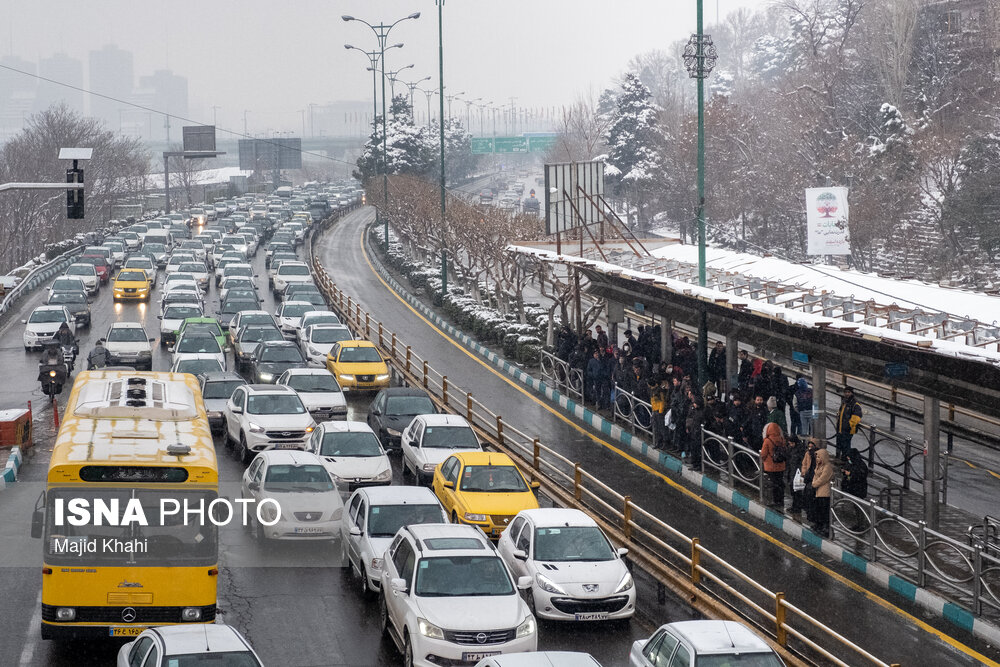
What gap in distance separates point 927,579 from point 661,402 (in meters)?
9.40

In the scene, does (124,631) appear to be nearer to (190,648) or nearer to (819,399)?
(190,648)

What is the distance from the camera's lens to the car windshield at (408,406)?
88.8 feet

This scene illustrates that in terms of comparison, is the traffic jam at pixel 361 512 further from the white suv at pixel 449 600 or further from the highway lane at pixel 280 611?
the highway lane at pixel 280 611

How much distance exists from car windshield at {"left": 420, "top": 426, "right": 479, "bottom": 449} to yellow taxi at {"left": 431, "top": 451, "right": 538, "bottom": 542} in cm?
233

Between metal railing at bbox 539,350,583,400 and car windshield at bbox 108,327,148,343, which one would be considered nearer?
metal railing at bbox 539,350,583,400

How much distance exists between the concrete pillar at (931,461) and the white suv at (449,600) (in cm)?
732

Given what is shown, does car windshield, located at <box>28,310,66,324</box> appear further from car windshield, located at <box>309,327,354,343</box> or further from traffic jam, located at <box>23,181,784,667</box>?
car windshield, located at <box>309,327,354,343</box>

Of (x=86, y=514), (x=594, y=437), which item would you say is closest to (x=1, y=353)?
(x=594, y=437)

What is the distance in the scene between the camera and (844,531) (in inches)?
762

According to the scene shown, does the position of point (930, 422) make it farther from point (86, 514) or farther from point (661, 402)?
point (86, 514)

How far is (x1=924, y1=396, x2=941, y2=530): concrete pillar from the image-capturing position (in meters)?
18.6

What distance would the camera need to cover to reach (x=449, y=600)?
1391 centimetres

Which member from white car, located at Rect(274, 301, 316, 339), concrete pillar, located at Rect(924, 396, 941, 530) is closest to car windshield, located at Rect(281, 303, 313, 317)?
white car, located at Rect(274, 301, 316, 339)

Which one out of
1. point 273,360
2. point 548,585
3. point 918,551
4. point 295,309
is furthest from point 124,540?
point 295,309
